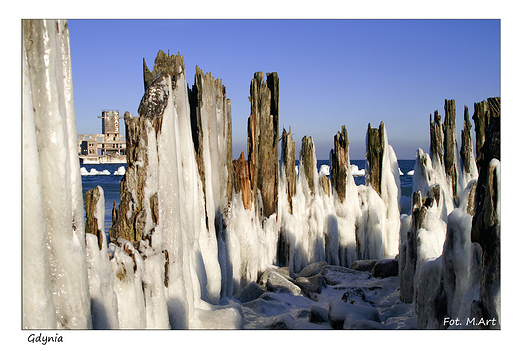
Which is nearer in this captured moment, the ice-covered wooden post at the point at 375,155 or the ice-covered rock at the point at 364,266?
the ice-covered rock at the point at 364,266

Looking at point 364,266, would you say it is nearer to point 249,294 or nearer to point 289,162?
point 289,162

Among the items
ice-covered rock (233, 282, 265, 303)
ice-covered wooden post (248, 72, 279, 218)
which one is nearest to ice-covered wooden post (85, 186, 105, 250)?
ice-covered rock (233, 282, 265, 303)

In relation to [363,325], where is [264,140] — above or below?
above

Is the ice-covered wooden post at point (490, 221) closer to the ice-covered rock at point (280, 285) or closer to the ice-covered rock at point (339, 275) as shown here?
the ice-covered rock at point (280, 285)

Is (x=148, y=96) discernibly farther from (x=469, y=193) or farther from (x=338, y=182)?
(x=338, y=182)

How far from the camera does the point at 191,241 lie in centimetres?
541

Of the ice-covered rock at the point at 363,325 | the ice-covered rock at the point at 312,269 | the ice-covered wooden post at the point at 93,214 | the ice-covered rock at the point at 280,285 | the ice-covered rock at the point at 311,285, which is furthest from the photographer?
the ice-covered rock at the point at 312,269

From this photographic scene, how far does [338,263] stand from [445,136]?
18.5 ft

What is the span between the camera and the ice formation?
2.91 m

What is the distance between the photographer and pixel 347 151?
11.5 meters

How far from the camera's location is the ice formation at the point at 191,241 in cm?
291

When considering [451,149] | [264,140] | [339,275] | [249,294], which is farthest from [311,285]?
[451,149]

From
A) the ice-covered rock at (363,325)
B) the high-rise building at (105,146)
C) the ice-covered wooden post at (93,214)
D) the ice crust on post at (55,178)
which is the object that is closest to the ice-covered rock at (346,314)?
the ice-covered rock at (363,325)

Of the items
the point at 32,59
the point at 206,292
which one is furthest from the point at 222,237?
the point at 32,59
